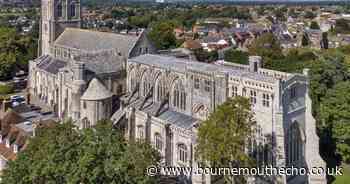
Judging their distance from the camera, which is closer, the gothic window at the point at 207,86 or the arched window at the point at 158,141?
the gothic window at the point at 207,86

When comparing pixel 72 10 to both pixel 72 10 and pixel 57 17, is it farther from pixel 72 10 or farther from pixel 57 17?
pixel 57 17

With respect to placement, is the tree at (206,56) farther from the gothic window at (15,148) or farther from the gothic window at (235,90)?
the gothic window at (15,148)

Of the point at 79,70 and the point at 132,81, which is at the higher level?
the point at 79,70

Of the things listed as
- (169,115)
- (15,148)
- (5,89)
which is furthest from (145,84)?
(5,89)

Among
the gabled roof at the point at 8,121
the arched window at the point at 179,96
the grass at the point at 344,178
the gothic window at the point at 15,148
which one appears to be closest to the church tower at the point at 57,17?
the gabled roof at the point at 8,121

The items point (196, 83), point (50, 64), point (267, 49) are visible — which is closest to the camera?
point (196, 83)

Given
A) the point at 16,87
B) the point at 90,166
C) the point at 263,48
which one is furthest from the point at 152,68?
the point at 263,48

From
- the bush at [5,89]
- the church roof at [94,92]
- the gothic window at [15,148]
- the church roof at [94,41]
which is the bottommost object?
the bush at [5,89]

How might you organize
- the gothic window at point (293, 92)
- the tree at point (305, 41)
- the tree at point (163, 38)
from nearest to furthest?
the gothic window at point (293, 92)
the tree at point (163, 38)
the tree at point (305, 41)
